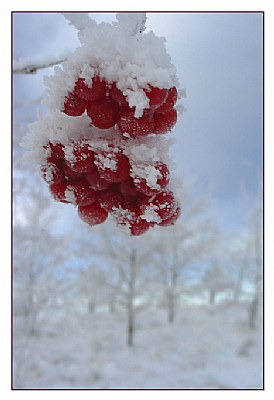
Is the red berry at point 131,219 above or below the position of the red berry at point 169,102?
below

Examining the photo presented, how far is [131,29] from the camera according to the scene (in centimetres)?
49

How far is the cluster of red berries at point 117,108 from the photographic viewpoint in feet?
1.53

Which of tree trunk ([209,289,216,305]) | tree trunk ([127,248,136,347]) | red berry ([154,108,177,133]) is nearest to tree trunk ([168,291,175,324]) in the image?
tree trunk ([127,248,136,347])

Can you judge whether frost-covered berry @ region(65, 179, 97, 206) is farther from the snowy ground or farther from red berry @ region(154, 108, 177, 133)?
the snowy ground

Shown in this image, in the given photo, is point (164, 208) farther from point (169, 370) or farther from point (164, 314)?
point (164, 314)

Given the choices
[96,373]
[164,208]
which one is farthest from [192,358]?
[164,208]

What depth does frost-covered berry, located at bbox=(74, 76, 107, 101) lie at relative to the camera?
0.48 metres

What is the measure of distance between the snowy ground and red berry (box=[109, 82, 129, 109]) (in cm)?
400

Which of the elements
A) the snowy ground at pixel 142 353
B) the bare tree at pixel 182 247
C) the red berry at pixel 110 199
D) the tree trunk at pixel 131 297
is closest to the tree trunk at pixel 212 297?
the snowy ground at pixel 142 353

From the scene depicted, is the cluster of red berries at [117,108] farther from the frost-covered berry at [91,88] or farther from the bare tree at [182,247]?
the bare tree at [182,247]

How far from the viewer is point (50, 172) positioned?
1.75ft

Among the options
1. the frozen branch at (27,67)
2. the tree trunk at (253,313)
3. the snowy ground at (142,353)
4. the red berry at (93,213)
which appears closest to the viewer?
the red berry at (93,213)

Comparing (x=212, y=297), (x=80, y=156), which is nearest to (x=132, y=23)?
(x=80, y=156)

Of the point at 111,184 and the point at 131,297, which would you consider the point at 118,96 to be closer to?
the point at 111,184
